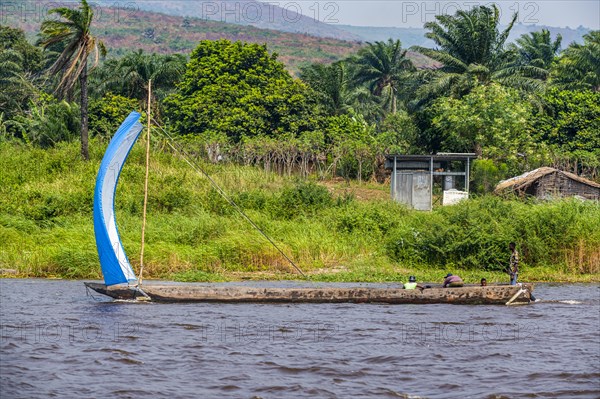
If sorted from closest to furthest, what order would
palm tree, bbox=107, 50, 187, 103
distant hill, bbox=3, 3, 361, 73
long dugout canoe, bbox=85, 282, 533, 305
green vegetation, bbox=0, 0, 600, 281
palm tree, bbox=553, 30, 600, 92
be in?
long dugout canoe, bbox=85, 282, 533, 305 < green vegetation, bbox=0, 0, 600, 281 < palm tree, bbox=553, 30, 600, 92 < palm tree, bbox=107, 50, 187, 103 < distant hill, bbox=3, 3, 361, 73

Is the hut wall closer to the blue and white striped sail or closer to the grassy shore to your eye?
the grassy shore

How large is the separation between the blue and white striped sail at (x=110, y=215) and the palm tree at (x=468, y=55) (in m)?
29.2

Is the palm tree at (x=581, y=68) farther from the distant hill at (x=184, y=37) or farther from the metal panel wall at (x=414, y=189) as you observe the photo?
the distant hill at (x=184, y=37)

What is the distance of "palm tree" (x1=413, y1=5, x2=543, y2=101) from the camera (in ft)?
155

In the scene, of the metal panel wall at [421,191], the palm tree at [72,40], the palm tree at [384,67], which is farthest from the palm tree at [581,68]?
the palm tree at [72,40]

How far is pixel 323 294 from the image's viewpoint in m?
20.3

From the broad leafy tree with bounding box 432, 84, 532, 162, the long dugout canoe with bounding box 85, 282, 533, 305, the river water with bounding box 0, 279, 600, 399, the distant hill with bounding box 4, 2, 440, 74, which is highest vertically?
the distant hill with bounding box 4, 2, 440, 74

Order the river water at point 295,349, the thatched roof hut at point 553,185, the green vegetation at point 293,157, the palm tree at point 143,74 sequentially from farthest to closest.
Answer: the palm tree at point 143,74 → the thatched roof hut at point 553,185 → the green vegetation at point 293,157 → the river water at point 295,349

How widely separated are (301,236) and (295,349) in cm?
1205

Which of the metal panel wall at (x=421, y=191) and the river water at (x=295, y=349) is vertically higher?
the metal panel wall at (x=421, y=191)

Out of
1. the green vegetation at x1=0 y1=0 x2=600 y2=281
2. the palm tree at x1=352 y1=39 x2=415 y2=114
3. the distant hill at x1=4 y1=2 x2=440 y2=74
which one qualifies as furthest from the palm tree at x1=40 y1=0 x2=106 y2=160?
the distant hill at x1=4 y1=2 x2=440 y2=74

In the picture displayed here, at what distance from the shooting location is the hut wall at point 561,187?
37031 mm

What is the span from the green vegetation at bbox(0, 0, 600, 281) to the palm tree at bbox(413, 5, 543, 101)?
0.34 ft

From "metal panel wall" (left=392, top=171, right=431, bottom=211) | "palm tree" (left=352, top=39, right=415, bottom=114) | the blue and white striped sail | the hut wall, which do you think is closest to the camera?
the blue and white striped sail
